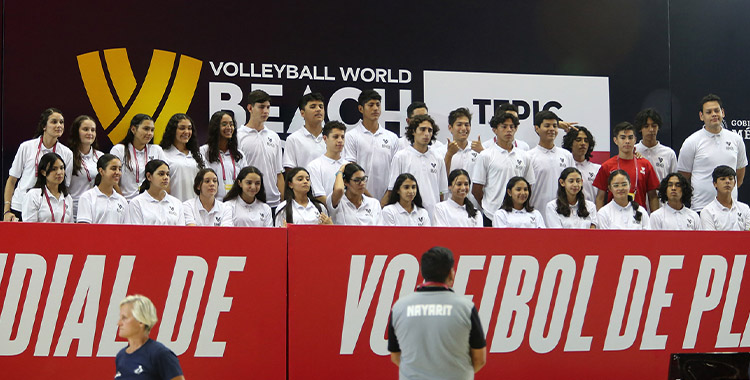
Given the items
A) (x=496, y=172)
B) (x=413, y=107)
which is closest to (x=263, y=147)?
(x=413, y=107)

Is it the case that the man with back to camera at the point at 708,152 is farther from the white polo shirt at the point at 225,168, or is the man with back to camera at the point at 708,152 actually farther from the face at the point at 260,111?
the white polo shirt at the point at 225,168

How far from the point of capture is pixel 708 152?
41.7 feet

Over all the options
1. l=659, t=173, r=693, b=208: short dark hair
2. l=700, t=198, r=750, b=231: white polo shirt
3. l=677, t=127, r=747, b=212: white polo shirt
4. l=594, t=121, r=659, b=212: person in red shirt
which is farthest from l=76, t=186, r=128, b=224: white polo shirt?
l=677, t=127, r=747, b=212: white polo shirt

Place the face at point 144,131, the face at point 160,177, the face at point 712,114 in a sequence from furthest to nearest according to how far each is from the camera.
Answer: the face at point 712,114 → the face at point 144,131 → the face at point 160,177

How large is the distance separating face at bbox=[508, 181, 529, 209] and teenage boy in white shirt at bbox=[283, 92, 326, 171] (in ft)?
8.56

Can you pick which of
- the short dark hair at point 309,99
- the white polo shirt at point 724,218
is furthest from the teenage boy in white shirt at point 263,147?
the white polo shirt at point 724,218

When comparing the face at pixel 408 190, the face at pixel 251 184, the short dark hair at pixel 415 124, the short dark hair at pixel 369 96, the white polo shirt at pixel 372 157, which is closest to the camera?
the face at pixel 251 184

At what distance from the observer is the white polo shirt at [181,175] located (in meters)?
10.7

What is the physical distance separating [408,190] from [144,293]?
367 centimetres

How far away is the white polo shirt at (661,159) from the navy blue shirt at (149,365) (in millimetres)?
9042

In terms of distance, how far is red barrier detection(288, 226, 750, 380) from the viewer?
832cm

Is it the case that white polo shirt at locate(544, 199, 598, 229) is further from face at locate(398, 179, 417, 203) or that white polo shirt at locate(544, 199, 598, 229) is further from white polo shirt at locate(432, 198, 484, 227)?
face at locate(398, 179, 417, 203)

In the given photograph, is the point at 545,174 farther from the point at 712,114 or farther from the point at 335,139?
the point at 335,139

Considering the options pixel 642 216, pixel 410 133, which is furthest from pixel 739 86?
pixel 410 133
